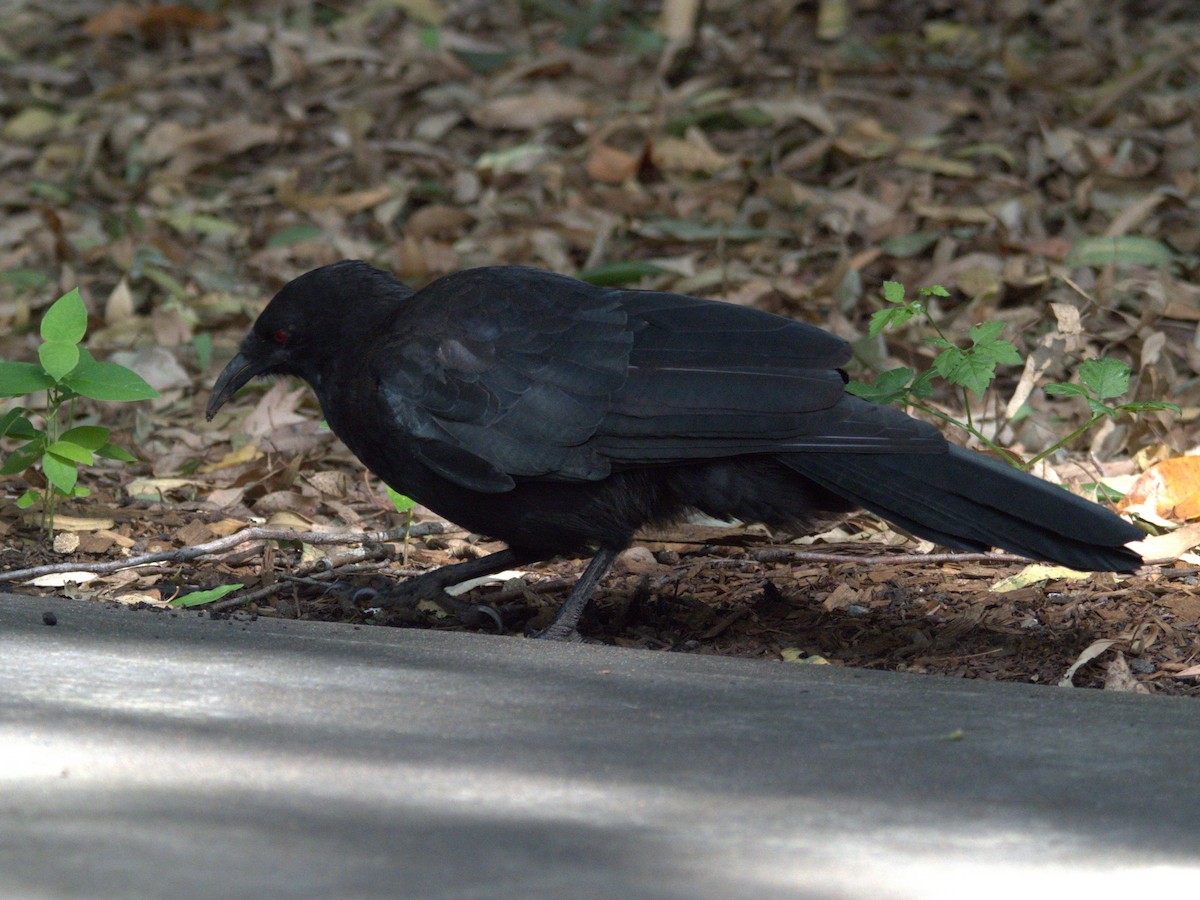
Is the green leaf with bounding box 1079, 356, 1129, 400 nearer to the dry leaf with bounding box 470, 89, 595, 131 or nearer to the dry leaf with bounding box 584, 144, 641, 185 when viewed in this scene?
the dry leaf with bounding box 584, 144, 641, 185

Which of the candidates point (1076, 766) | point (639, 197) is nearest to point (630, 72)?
point (639, 197)

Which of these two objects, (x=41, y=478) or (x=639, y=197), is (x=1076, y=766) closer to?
(x=41, y=478)

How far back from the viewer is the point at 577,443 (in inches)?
155

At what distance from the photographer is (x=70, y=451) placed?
4.25m

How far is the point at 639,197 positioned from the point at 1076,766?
564 cm

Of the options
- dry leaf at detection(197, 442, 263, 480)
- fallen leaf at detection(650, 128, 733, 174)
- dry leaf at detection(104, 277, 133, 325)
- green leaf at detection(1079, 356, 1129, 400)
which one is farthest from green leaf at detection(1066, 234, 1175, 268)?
dry leaf at detection(104, 277, 133, 325)

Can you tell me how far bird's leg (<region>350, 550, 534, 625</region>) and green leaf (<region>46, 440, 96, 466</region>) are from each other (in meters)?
0.81

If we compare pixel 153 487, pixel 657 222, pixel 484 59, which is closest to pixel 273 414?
pixel 153 487

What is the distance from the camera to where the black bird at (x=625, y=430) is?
379 cm

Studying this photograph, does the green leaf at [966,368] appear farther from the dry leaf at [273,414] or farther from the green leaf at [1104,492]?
the dry leaf at [273,414]

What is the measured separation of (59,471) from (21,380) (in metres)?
0.26

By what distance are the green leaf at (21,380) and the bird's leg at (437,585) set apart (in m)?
1.00

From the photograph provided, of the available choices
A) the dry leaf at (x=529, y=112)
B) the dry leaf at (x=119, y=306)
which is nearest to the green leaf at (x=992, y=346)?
the dry leaf at (x=119, y=306)

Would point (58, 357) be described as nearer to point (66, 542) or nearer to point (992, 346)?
point (66, 542)
